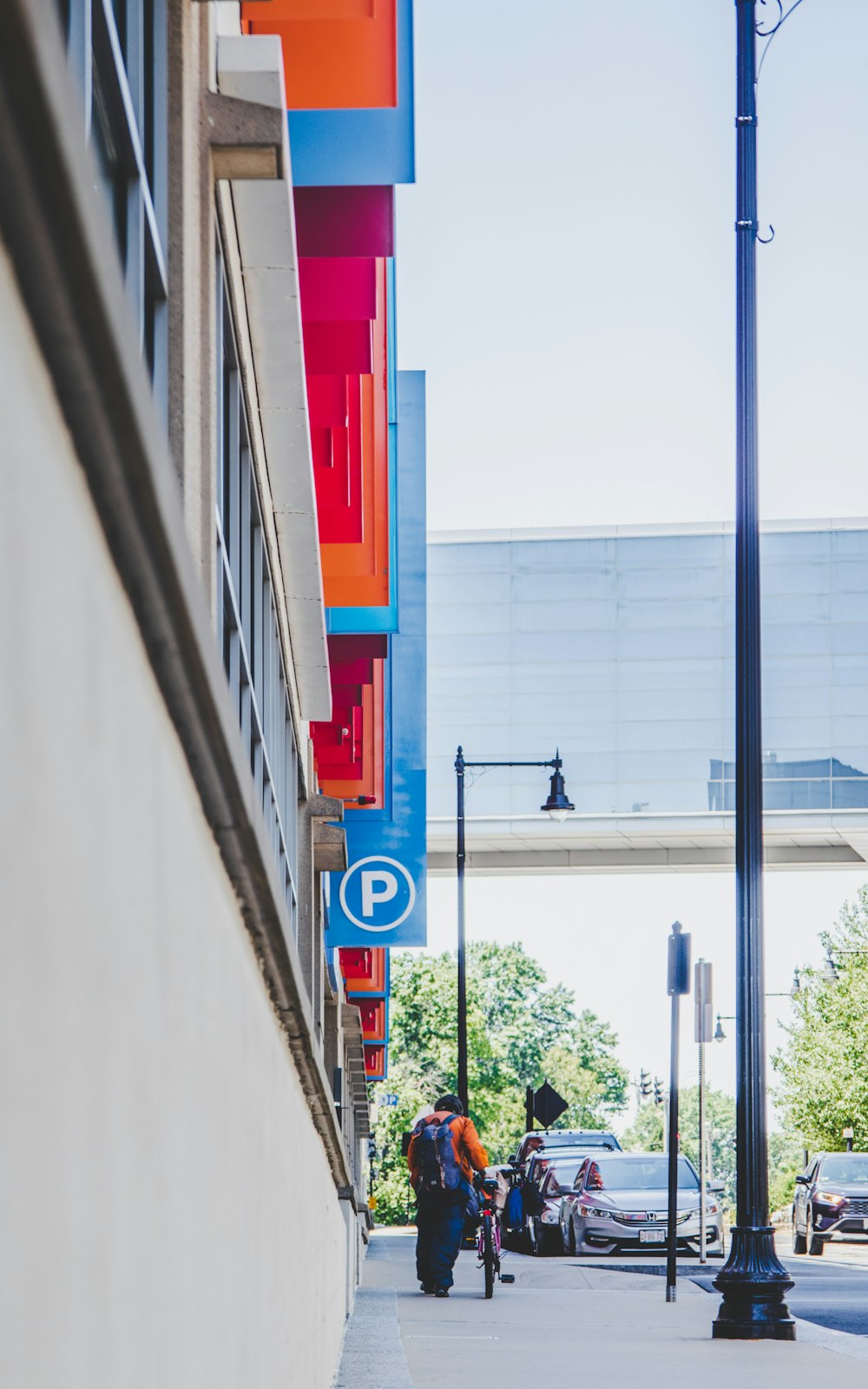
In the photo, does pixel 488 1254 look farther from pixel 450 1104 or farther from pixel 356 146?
pixel 356 146

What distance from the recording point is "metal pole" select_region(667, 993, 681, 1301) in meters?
15.3

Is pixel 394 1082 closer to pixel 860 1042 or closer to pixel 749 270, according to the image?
pixel 860 1042

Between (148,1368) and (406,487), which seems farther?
(406,487)

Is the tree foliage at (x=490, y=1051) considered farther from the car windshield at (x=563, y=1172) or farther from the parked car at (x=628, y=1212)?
the parked car at (x=628, y=1212)

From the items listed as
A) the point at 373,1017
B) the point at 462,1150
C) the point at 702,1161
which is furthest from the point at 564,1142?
the point at 462,1150

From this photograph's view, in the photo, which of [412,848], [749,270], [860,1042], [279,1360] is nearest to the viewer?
[279,1360]

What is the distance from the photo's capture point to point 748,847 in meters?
12.9

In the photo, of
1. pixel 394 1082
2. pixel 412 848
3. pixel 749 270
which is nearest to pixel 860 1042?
pixel 394 1082

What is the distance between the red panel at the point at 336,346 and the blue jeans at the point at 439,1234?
7694 mm

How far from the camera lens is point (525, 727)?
1843 inches

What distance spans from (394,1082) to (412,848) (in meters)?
78.4

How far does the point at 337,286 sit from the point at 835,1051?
6288 centimetres

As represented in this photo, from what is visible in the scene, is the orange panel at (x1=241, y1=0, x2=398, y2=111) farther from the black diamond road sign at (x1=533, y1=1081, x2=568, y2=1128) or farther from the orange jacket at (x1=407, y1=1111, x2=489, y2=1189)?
the black diamond road sign at (x1=533, y1=1081, x2=568, y2=1128)

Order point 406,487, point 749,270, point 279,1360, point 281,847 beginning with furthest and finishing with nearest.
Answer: point 406,487, point 749,270, point 281,847, point 279,1360
